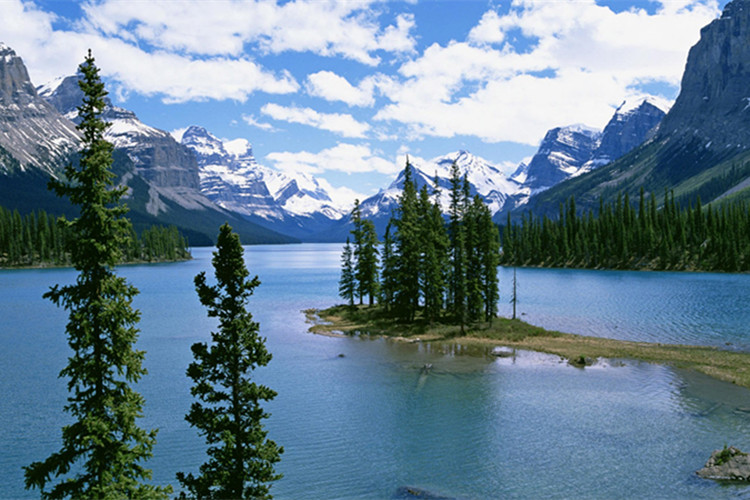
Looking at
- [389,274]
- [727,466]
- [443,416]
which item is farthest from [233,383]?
[389,274]

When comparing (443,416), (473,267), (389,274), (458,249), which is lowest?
(443,416)

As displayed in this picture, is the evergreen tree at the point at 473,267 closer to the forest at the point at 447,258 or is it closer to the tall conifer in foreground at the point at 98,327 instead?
the forest at the point at 447,258

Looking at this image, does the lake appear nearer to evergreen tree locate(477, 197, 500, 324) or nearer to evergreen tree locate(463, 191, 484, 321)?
evergreen tree locate(477, 197, 500, 324)

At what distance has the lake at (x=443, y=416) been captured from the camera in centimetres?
3045

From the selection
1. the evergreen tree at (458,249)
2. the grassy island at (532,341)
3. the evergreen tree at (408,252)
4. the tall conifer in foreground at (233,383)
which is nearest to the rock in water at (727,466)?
the grassy island at (532,341)

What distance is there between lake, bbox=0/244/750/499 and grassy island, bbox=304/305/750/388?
3.23 m

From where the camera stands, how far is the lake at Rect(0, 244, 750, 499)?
3045 cm

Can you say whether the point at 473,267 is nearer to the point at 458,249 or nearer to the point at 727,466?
the point at 458,249

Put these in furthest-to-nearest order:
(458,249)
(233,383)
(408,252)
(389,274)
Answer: (389,274), (408,252), (458,249), (233,383)

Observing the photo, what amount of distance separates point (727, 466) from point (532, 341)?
130 feet

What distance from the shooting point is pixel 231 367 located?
23.2m

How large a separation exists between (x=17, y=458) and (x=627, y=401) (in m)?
44.9

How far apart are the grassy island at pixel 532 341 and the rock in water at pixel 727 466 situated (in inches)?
802

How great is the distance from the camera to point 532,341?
227ft
